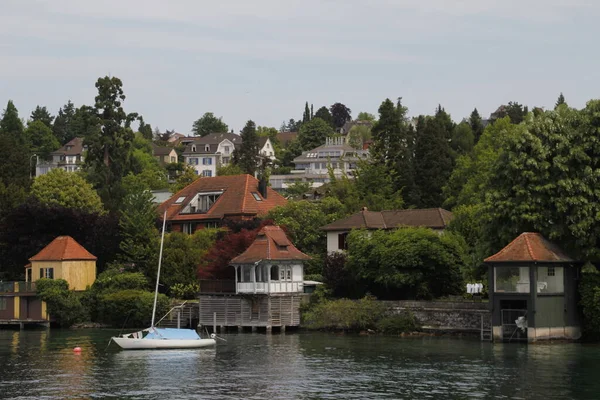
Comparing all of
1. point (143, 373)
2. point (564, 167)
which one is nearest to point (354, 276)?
point (564, 167)

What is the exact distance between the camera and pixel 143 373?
56938 mm

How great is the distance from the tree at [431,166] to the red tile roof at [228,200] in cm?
1526

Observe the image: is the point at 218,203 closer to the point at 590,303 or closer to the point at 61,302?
the point at 61,302

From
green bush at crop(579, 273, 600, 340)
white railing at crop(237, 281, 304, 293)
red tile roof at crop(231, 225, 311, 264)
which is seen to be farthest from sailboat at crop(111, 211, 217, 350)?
green bush at crop(579, 273, 600, 340)

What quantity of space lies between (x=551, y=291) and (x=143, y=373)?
85.3 feet

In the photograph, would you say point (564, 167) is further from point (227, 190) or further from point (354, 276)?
point (227, 190)

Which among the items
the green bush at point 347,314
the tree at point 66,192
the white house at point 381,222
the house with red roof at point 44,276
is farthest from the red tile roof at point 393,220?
the tree at point 66,192

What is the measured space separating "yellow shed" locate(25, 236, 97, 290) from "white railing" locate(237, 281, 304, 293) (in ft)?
51.1

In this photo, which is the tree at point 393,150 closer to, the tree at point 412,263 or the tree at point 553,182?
the tree at point 412,263

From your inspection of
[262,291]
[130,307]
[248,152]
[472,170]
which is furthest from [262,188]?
[248,152]

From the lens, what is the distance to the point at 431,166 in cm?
11325

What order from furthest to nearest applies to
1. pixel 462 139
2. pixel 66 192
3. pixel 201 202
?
1. pixel 462 139
2. pixel 66 192
3. pixel 201 202

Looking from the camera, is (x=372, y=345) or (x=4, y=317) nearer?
(x=372, y=345)

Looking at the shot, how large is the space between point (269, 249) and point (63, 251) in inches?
733
